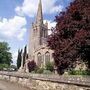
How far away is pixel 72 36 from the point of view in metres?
22.1

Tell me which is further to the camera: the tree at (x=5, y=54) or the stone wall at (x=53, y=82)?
the tree at (x=5, y=54)

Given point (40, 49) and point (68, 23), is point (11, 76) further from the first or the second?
point (40, 49)

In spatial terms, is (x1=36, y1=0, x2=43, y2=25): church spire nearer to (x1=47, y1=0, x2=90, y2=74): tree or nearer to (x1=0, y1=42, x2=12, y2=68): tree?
(x1=0, y1=42, x2=12, y2=68): tree

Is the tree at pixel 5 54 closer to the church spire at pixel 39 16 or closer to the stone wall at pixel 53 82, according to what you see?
the church spire at pixel 39 16

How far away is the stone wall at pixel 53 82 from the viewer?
18991 mm

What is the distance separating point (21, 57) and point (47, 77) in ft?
277

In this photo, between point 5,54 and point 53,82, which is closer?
point 53,82

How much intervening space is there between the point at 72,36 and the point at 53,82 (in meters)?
4.91

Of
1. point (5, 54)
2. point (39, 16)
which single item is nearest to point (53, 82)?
point (5, 54)

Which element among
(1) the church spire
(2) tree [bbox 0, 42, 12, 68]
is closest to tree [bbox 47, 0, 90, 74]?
(2) tree [bbox 0, 42, 12, 68]

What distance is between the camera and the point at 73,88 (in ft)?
65.8

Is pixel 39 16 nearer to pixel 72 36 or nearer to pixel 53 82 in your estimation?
pixel 53 82

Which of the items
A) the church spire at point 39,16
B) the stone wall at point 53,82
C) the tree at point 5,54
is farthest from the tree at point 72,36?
the church spire at point 39,16

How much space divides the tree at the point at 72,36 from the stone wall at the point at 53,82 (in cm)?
132
